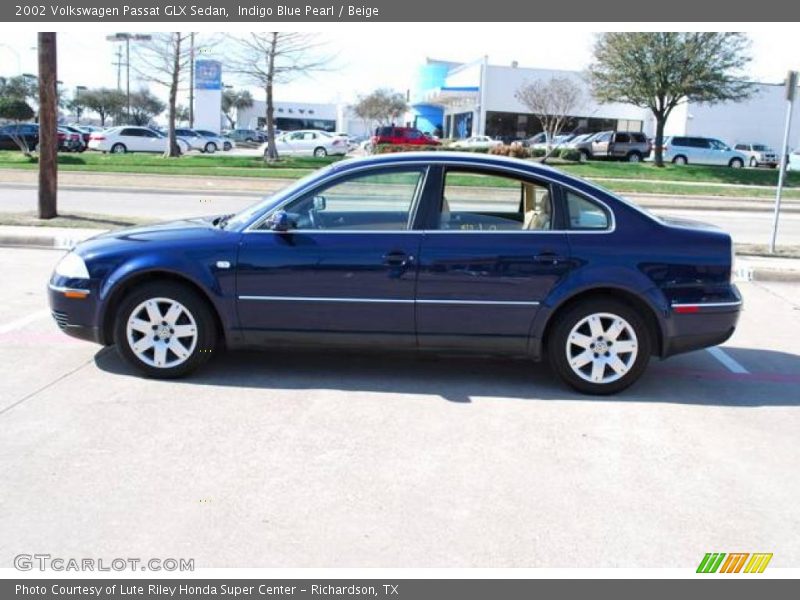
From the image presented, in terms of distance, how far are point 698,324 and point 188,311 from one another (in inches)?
140

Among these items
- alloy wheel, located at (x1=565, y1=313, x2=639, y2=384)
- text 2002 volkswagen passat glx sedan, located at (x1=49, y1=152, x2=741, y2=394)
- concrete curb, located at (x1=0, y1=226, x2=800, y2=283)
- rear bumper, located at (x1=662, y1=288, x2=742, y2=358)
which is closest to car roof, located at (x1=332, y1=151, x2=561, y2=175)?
text 2002 volkswagen passat glx sedan, located at (x1=49, y1=152, x2=741, y2=394)

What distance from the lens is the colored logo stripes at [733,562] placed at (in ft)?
10.8

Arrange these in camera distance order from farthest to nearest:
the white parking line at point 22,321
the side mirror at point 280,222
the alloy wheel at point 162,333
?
Answer: the white parking line at point 22,321 → the alloy wheel at point 162,333 → the side mirror at point 280,222

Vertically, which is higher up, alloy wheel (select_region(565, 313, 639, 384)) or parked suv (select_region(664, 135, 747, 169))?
parked suv (select_region(664, 135, 747, 169))

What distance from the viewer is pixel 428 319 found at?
5.29 m

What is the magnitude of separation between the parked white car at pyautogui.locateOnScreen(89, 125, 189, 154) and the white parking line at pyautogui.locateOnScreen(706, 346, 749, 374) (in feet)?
120

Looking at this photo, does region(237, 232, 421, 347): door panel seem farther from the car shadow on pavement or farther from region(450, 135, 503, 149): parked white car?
region(450, 135, 503, 149): parked white car

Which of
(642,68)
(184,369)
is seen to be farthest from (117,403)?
(642,68)

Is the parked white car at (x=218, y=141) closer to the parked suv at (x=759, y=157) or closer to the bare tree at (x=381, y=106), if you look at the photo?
the bare tree at (x=381, y=106)

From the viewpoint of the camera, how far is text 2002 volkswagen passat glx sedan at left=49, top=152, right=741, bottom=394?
524cm

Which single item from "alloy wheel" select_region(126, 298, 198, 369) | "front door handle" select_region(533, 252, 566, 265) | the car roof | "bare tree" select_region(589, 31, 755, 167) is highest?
"bare tree" select_region(589, 31, 755, 167)

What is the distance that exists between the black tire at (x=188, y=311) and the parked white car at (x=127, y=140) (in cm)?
3583

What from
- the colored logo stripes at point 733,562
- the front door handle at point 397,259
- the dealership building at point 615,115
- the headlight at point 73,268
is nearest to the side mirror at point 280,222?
the front door handle at point 397,259

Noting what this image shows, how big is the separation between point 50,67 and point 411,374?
31.8 feet
